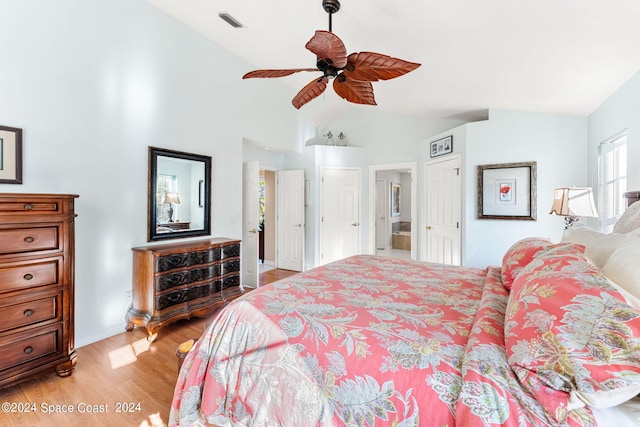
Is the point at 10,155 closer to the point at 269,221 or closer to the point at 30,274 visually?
the point at 30,274

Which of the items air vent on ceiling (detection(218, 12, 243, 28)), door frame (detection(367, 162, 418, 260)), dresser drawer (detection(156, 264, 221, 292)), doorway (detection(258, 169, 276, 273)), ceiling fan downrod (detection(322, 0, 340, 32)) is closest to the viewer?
ceiling fan downrod (detection(322, 0, 340, 32))

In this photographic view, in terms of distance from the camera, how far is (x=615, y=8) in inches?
71.4

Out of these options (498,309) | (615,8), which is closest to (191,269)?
(498,309)

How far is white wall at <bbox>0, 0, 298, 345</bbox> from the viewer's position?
224 cm

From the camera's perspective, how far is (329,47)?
1.94 m

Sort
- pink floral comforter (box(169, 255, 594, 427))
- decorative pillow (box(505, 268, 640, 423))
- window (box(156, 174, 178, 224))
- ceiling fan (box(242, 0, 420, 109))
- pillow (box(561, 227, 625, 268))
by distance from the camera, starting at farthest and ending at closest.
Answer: window (box(156, 174, 178, 224)) < ceiling fan (box(242, 0, 420, 109)) < pillow (box(561, 227, 625, 268)) < pink floral comforter (box(169, 255, 594, 427)) < decorative pillow (box(505, 268, 640, 423))

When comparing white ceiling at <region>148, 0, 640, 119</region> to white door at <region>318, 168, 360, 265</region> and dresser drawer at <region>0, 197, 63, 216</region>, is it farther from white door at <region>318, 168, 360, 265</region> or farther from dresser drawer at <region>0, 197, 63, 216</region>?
dresser drawer at <region>0, 197, 63, 216</region>

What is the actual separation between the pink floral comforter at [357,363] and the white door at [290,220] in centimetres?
361

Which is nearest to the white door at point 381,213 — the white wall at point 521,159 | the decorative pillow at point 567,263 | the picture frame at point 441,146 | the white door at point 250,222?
the picture frame at point 441,146

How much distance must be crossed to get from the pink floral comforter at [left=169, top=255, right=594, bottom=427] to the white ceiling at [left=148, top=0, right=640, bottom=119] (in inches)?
74.9

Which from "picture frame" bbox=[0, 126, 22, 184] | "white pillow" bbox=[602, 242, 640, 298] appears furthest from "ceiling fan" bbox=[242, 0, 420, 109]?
"picture frame" bbox=[0, 126, 22, 184]

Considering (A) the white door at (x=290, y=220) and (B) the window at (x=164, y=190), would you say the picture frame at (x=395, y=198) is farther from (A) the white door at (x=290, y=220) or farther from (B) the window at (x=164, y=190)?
(B) the window at (x=164, y=190)

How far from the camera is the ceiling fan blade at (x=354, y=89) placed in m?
2.42

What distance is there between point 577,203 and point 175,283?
12.6ft
